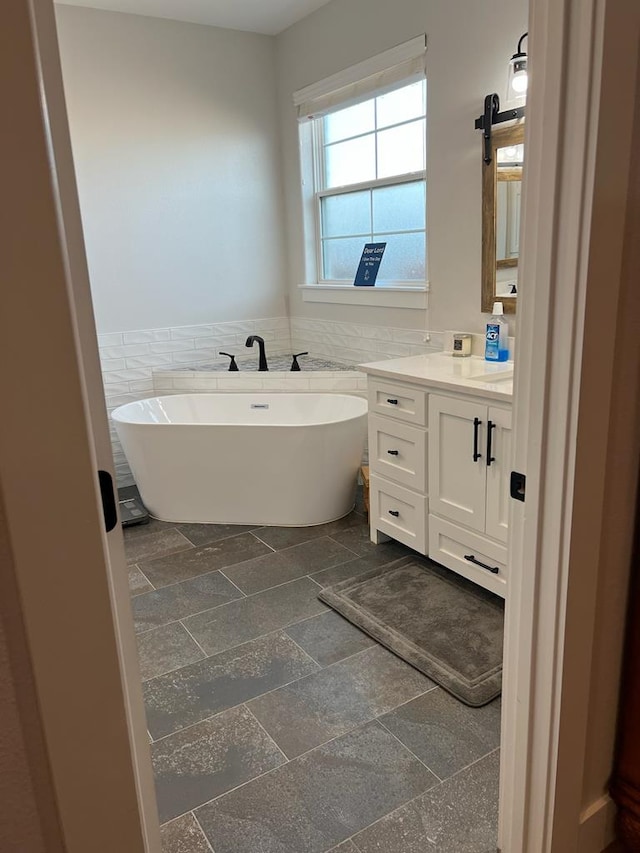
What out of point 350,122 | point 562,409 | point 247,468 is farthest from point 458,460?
point 350,122

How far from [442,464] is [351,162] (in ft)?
7.38

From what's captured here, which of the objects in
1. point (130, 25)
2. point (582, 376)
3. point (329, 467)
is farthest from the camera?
point (130, 25)

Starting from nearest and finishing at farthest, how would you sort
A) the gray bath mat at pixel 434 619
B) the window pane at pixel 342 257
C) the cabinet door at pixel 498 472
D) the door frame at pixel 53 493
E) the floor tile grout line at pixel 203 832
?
1. the door frame at pixel 53 493
2. the floor tile grout line at pixel 203 832
3. the gray bath mat at pixel 434 619
4. the cabinet door at pixel 498 472
5. the window pane at pixel 342 257

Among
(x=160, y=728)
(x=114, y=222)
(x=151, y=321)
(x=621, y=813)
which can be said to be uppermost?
(x=114, y=222)

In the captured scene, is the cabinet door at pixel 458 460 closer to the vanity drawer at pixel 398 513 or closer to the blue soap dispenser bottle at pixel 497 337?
the vanity drawer at pixel 398 513

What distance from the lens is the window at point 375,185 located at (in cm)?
353

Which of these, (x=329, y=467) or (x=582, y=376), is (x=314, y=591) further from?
(x=582, y=376)

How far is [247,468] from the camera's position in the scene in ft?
11.3

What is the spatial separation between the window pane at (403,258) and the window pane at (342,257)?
0.22 metres

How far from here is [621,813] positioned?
144 centimetres

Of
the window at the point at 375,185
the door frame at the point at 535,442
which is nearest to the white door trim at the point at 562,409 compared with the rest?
the door frame at the point at 535,442

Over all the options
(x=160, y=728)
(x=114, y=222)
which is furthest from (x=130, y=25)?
(x=160, y=728)

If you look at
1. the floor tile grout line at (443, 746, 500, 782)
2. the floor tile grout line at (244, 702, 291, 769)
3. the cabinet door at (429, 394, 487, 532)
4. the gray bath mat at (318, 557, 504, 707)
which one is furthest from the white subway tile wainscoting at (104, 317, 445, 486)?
the floor tile grout line at (443, 746, 500, 782)

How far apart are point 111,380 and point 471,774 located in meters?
3.12
